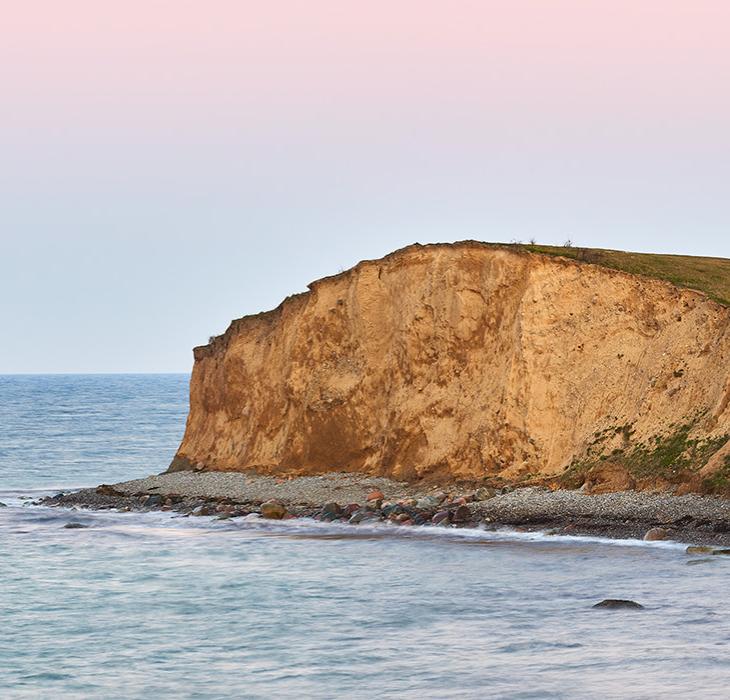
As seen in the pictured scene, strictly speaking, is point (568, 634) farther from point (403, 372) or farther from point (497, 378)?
point (403, 372)

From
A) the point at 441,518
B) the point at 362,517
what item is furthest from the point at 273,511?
the point at 441,518

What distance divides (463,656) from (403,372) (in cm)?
2662

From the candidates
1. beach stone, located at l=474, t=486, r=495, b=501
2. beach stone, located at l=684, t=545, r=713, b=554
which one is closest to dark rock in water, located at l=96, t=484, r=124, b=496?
beach stone, located at l=474, t=486, r=495, b=501

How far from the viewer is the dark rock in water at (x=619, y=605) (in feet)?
82.0

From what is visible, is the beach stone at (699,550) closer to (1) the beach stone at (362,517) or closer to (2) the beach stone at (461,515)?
(2) the beach stone at (461,515)

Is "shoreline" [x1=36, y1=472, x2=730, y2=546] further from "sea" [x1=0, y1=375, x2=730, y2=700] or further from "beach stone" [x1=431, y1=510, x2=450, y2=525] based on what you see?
"sea" [x1=0, y1=375, x2=730, y2=700]

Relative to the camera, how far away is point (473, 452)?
146ft

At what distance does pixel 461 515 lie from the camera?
38.8 meters

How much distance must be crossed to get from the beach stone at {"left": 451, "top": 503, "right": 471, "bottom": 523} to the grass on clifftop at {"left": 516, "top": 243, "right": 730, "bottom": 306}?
36.0ft

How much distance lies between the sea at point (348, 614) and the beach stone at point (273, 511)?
91 centimetres

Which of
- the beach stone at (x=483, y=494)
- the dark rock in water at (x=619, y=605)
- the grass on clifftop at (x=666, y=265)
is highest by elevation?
the grass on clifftop at (x=666, y=265)

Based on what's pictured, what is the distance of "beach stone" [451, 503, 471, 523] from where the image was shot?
3853 cm

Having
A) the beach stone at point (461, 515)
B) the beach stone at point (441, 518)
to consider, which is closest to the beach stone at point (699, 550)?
the beach stone at point (461, 515)

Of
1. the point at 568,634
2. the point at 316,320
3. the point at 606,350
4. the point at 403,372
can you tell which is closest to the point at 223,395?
the point at 316,320
